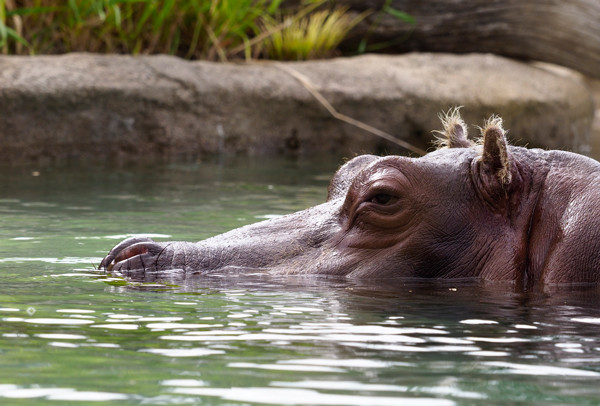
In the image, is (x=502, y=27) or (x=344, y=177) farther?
(x=502, y=27)

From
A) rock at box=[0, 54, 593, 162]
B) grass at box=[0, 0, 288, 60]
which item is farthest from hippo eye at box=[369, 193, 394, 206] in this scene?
grass at box=[0, 0, 288, 60]

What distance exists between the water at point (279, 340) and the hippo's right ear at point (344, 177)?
2.05ft

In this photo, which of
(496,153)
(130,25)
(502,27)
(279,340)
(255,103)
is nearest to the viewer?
(279,340)

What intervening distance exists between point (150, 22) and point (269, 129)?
2.06 m

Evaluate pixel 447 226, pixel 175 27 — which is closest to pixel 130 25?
pixel 175 27

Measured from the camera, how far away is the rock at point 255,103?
473 inches

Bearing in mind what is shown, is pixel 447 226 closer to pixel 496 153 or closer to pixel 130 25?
pixel 496 153

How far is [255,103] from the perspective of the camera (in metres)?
13.3

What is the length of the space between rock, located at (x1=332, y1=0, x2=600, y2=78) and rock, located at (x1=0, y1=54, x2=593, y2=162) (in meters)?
0.43

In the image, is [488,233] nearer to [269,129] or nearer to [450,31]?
[269,129]

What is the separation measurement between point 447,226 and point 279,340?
1.43 m

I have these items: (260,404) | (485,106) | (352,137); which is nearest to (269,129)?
(352,137)

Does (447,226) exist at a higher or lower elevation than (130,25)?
lower

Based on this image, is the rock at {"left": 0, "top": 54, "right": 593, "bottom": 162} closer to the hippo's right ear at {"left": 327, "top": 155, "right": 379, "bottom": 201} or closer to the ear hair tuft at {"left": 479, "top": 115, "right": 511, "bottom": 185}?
the hippo's right ear at {"left": 327, "top": 155, "right": 379, "bottom": 201}
